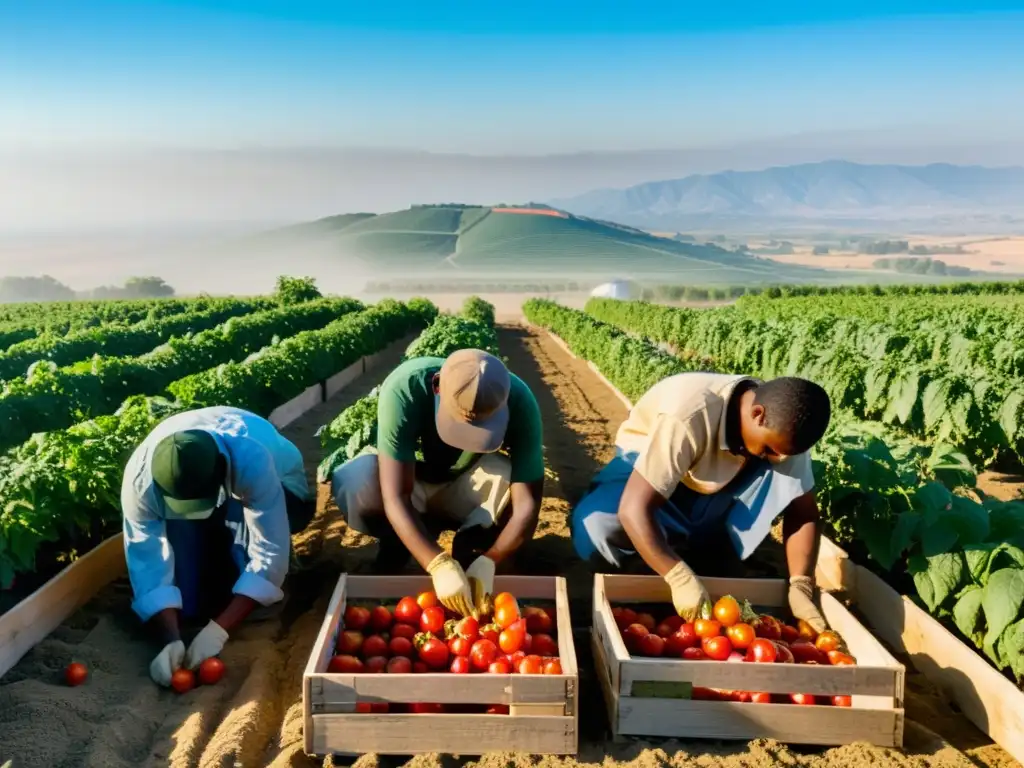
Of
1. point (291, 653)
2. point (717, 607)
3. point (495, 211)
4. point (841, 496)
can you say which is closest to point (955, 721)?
point (717, 607)

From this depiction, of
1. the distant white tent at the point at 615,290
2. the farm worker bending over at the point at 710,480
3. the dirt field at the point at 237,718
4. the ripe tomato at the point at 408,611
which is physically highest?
the farm worker bending over at the point at 710,480

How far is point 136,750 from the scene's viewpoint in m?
3.28

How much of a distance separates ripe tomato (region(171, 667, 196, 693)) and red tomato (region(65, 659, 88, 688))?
1.22ft

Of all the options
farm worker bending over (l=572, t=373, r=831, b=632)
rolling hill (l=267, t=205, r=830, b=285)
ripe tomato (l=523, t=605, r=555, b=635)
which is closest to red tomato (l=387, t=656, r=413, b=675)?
ripe tomato (l=523, t=605, r=555, b=635)

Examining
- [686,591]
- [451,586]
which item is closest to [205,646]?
[451,586]

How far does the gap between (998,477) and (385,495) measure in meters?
7.20

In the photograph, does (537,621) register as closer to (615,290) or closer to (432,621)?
(432,621)

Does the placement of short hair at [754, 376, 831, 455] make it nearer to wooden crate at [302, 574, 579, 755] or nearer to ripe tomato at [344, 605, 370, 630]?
wooden crate at [302, 574, 579, 755]

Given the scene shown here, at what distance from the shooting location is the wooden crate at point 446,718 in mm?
3148

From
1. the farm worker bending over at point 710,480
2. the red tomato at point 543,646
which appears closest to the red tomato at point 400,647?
the red tomato at point 543,646

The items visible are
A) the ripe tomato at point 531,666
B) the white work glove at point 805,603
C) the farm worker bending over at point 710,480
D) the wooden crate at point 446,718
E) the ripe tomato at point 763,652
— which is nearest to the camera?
the wooden crate at point 446,718

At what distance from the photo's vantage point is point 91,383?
9.66 meters

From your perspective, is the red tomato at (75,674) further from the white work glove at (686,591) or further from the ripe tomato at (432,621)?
the white work glove at (686,591)

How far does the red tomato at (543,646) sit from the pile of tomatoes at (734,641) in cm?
32
